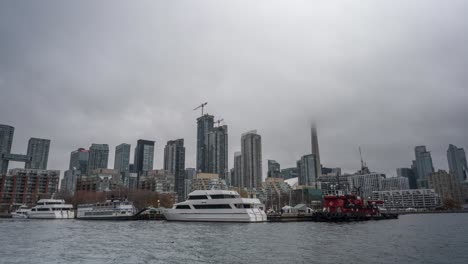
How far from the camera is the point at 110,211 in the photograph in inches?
3792

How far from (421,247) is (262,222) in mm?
42746

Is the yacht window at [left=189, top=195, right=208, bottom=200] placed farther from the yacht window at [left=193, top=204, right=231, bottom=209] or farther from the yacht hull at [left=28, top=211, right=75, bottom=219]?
the yacht hull at [left=28, top=211, right=75, bottom=219]

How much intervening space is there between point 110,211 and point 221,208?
137 feet

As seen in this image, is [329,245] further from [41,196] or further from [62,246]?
[41,196]

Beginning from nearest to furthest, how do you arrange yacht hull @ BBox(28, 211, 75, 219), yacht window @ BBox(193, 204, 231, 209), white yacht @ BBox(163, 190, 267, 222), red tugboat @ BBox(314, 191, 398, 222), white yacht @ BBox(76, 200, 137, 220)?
1. white yacht @ BBox(163, 190, 267, 222)
2. yacht window @ BBox(193, 204, 231, 209)
3. red tugboat @ BBox(314, 191, 398, 222)
4. white yacht @ BBox(76, 200, 137, 220)
5. yacht hull @ BBox(28, 211, 75, 219)

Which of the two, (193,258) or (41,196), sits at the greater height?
(41,196)

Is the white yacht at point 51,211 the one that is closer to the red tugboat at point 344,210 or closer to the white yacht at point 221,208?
the white yacht at point 221,208

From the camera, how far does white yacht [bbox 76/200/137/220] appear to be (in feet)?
312

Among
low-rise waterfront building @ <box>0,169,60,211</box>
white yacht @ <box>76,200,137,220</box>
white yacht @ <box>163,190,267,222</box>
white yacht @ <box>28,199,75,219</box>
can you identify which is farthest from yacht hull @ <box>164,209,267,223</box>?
low-rise waterfront building @ <box>0,169,60,211</box>

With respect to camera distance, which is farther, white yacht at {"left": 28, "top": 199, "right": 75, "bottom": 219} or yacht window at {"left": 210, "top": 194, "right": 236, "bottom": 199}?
white yacht at {"left": 28, "top": 199, "right": 75, "bottom": 219}

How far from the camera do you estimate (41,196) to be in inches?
6270

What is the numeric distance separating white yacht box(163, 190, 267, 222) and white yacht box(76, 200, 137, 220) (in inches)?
1073

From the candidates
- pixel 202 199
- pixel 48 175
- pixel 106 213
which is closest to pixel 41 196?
pixel 48 175

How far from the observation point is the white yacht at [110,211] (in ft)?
312
